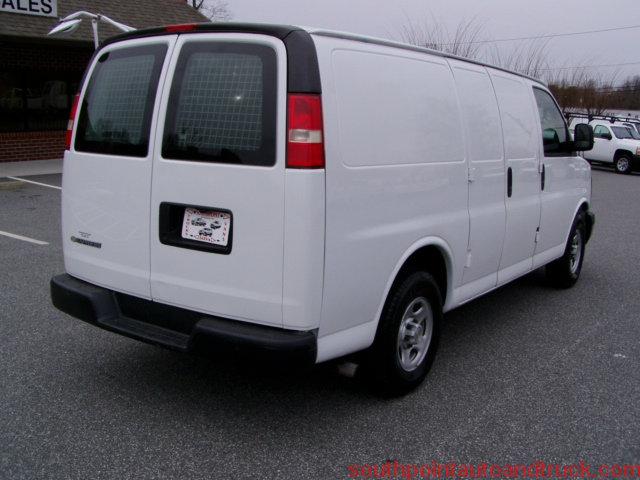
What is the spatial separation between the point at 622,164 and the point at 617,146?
0.65 m

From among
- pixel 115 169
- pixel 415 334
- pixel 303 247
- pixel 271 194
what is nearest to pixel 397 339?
pixel 415 334

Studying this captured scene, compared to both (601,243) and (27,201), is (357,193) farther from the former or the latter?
(27,201)

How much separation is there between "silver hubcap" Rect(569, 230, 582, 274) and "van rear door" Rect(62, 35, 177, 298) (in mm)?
4635

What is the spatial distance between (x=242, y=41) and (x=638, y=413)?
3072mm

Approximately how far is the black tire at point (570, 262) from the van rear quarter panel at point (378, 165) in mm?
2729

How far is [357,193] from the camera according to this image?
3.10m

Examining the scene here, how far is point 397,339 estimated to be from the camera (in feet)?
11.7

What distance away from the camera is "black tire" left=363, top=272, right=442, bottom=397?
3482 millimetres

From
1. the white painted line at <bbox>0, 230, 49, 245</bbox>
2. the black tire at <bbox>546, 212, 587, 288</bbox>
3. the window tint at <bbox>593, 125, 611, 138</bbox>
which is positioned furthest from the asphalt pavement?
the window tint at <bbox>593, 125, 611, 138</bbox>

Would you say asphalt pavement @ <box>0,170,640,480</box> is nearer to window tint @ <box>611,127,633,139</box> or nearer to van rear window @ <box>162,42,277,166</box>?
van rear window @ <box>162,42,277,166</box>

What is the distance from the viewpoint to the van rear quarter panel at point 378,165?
3.00 m

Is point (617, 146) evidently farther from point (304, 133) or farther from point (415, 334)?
point (304, 133)

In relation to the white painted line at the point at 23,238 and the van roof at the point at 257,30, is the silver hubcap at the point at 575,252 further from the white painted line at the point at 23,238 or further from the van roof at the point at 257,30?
the white painted line at the point at 23,238

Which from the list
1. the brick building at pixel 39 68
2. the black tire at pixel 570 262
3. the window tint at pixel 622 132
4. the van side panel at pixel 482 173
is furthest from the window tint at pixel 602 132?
the van side panel at pixel 482 173
